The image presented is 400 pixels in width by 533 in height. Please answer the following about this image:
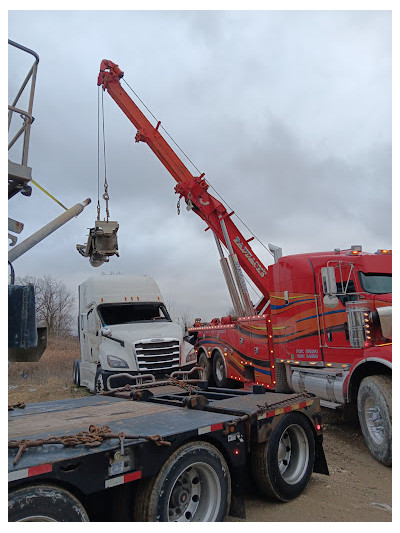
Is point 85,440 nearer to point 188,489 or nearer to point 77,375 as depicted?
point 188,489

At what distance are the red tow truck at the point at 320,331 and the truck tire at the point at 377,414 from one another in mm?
13

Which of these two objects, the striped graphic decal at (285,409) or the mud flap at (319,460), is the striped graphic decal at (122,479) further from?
the mud flap at (319,460)

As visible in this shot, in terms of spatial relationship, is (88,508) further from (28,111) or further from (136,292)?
(136,292)

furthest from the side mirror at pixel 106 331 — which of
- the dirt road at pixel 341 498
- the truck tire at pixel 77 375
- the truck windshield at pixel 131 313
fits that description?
the dirt road at pixel 341 498

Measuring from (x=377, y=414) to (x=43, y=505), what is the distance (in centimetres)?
504

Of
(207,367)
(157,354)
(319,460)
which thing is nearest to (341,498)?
(319,460)

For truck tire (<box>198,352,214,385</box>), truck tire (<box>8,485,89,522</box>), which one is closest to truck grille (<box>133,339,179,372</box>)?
truck tire (<box>198,352,214,385</box>)

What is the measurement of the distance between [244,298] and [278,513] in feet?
24.4

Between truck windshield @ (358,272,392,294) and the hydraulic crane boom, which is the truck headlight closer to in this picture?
the hydraulic crane boom

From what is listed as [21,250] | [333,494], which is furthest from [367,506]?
[21,250]

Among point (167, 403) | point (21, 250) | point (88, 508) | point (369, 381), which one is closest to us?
point (21, 250)

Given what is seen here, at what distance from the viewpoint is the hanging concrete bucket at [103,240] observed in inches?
353

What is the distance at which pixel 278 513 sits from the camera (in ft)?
14.5

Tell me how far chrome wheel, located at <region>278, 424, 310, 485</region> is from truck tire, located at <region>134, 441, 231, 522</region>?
1.15m
